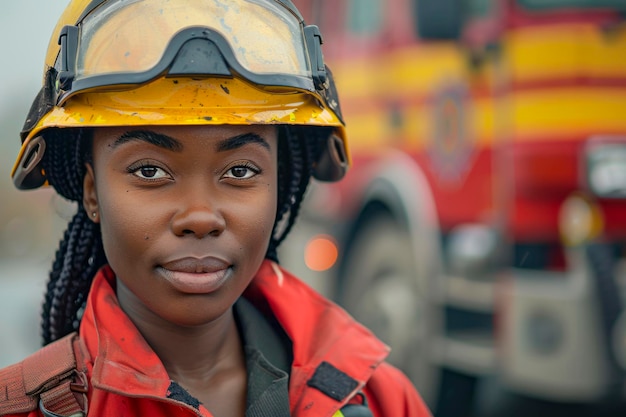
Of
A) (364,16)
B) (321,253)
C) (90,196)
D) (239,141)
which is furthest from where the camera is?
(321,253)

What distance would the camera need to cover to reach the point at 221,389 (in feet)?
6.93

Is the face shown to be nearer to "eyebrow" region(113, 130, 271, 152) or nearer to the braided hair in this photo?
"eyebrow" region(113, 130, 271, 152)

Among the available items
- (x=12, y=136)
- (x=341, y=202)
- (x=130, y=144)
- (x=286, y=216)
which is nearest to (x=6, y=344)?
(x=12, y=136)

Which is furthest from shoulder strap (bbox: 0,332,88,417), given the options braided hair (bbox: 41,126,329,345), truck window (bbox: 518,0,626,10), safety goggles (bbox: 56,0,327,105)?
truck window (bbox: 518,0,626,10)

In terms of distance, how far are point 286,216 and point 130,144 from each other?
65cm

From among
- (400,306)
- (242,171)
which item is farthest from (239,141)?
(400,306)

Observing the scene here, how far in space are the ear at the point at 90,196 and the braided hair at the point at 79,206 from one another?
28mm

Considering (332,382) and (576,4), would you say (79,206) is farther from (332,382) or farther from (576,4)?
(576,4)

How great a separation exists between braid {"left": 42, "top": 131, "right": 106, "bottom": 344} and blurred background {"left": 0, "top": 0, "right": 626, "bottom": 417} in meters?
1.48

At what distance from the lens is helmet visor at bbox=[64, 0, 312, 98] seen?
6.10ft

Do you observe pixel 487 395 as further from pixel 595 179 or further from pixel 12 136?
pixel 12 136

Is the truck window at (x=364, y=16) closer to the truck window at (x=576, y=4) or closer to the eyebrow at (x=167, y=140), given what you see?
the truck window at (x=576, y=4)

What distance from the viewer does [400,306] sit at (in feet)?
17.5

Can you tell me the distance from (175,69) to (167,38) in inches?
3.0
